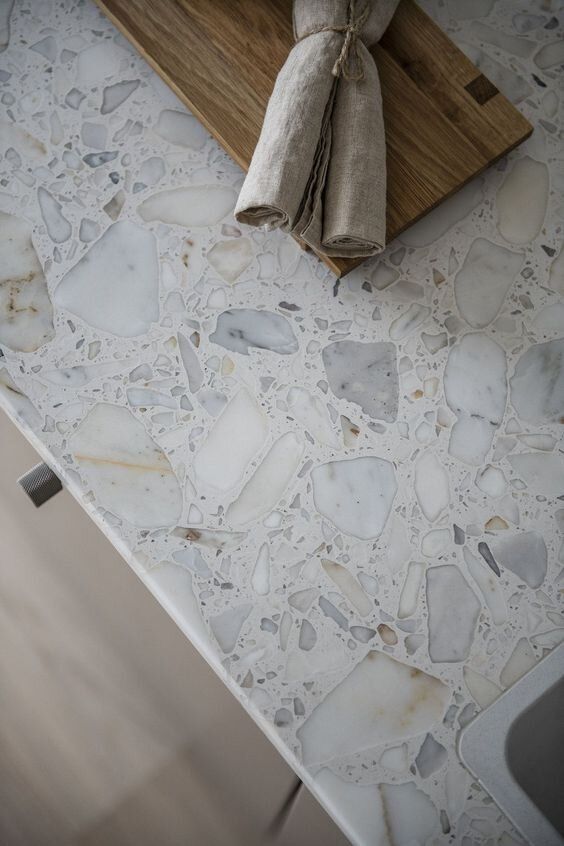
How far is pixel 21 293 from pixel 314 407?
38 cm

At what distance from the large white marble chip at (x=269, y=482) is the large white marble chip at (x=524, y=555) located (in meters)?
0.24

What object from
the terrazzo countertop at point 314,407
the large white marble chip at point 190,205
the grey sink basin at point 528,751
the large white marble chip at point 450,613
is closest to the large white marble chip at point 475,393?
the terrazzo countertop at point 314,407

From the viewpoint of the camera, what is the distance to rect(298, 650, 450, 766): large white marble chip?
730 millimetres

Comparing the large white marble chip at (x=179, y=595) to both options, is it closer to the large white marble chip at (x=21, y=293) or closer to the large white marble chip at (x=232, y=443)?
the large white marble chip at (x=232, y=443)

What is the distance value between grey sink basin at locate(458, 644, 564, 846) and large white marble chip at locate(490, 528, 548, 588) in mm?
78

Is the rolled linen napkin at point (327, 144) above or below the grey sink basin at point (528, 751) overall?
above

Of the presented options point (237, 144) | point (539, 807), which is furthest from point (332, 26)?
point (539, 807)

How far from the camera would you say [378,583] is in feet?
2.57

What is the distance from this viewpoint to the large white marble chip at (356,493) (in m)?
0.80

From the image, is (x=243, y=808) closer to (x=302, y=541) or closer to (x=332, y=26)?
(x=302, y=541)

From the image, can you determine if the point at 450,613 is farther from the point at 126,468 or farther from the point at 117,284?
the point at 117,284

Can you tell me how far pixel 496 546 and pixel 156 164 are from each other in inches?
24.5

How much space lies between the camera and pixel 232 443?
0.83 meters

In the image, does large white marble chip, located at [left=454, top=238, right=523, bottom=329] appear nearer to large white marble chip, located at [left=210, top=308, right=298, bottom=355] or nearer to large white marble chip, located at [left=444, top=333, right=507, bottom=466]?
large white marble chip, located at [left=444, top=333, right=507, bottom=466]
